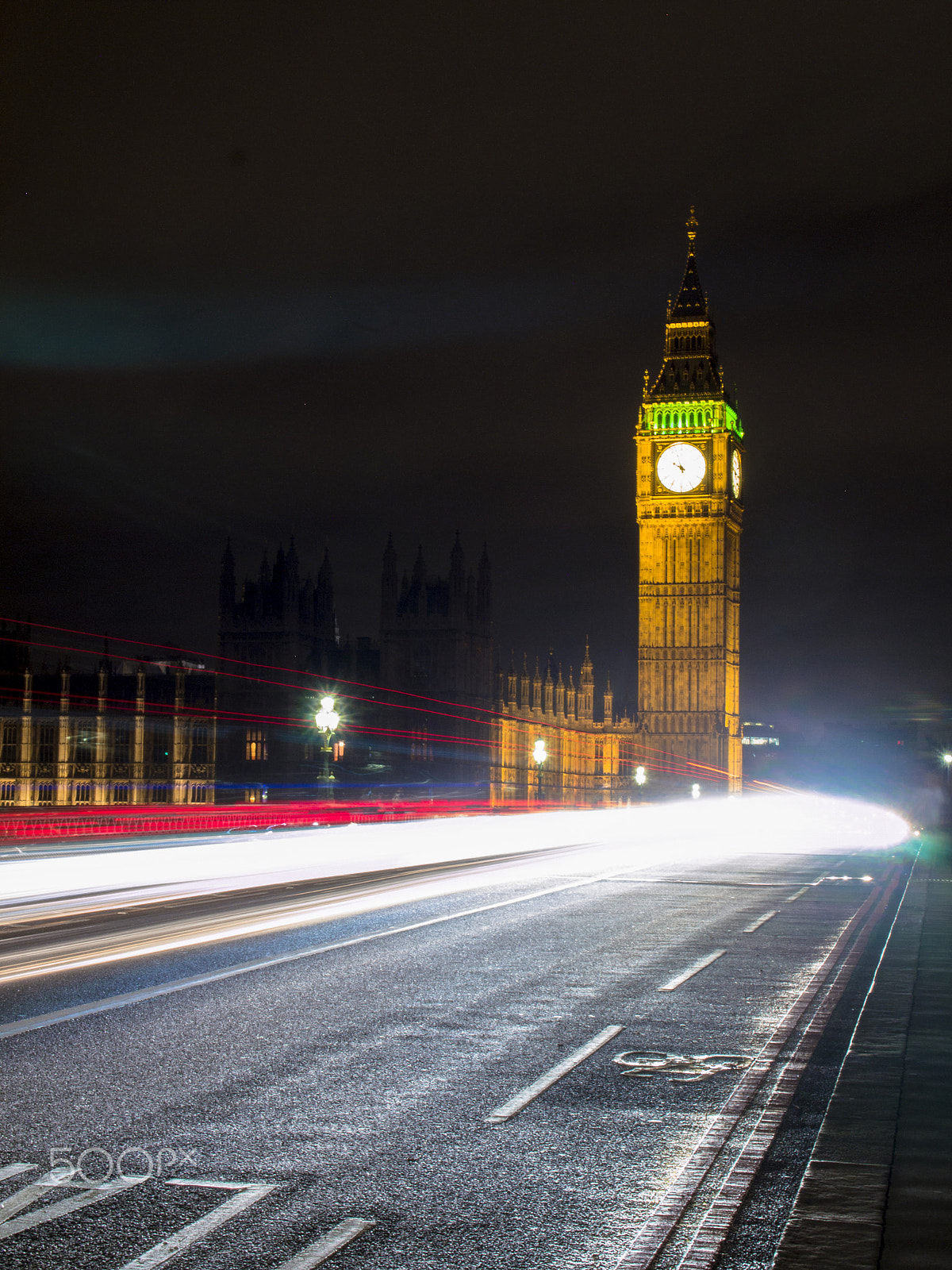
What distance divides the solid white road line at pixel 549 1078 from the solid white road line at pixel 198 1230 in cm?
164

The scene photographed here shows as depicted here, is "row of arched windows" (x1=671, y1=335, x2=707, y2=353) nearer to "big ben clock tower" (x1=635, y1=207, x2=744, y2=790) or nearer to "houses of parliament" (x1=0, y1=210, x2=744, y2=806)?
"big ben clock tower" (x1=635, y1=207, x2=744, y2=790)

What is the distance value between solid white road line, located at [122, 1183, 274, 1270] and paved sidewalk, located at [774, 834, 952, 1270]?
2.30 meters

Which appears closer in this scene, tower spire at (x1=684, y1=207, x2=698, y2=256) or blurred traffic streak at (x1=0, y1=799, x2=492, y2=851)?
blurred traffic streak at (x1=0, y1=799, x2=492, y2=851)

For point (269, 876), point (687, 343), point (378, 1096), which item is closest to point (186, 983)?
point (378, 1096)

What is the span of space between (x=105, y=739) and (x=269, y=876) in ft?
143

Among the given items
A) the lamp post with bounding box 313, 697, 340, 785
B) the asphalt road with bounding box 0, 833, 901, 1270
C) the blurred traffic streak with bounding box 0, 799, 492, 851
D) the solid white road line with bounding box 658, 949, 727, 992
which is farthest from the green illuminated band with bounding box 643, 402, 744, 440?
the solid white road line with bounding box 658, 949, 727, 992

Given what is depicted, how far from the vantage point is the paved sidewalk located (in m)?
5.14

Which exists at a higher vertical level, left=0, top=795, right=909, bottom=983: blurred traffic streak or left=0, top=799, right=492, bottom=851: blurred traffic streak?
left=0, top=795, right=909, bottom=983: blurred traffic streak

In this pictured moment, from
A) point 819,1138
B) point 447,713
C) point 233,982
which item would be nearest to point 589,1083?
point 819,1138

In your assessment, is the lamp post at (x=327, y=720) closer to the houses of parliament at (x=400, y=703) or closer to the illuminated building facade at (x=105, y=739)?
the houses of parliament at (x=400, y=703)

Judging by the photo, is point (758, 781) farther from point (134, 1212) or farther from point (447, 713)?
point (134, 1212)

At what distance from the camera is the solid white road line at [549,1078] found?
7.08 meters

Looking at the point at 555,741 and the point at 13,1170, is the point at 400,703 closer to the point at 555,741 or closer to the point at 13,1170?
the point at 555,741

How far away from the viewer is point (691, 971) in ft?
40.1
